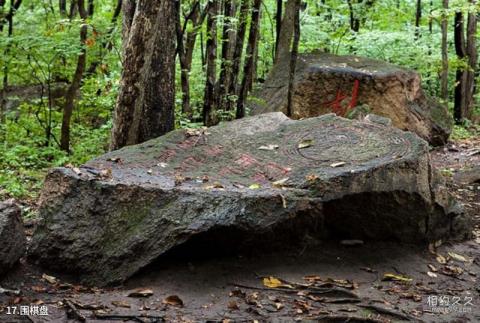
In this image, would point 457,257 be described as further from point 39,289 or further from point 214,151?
point 39,289

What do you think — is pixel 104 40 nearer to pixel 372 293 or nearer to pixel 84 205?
pixel 84 205

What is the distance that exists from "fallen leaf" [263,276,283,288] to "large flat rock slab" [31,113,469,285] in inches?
16.3

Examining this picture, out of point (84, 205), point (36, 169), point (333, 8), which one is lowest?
point (36, 169)

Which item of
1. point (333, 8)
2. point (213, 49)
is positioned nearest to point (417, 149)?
point (213, 49)


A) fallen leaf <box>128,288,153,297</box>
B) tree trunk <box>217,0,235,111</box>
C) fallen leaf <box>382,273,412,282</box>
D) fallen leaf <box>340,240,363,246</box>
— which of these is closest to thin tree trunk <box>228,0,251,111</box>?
tree trunk <box>217,0,235,111</box>

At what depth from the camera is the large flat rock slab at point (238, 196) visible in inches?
186

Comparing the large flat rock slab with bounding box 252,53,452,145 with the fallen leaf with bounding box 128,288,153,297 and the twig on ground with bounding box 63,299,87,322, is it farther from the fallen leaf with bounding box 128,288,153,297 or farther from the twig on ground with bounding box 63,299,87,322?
the twig on ground with bounding box 63,299,87,322

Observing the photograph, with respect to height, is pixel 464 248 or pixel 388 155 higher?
pixel 388 155

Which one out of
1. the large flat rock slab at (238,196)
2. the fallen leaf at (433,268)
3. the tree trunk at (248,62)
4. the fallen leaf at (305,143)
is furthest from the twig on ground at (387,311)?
the tree trunk at (248,62)

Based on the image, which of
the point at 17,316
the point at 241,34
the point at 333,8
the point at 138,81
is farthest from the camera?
the point at 333,8

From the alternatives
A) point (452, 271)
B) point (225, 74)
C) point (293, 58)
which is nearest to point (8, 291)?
point (452, 271)

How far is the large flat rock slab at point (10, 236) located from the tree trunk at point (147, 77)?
227 cm

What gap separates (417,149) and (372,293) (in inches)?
65.0

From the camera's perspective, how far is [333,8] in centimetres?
1753
